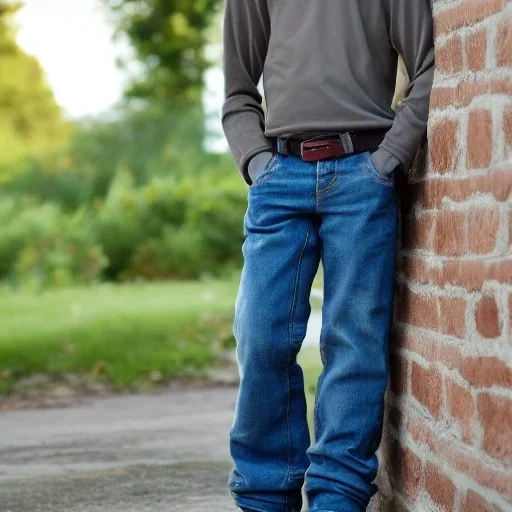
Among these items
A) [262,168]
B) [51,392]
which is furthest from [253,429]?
[51,392]

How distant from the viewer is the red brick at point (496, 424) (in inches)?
87.2

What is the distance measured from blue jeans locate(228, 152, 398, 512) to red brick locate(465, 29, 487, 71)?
1.48 feet

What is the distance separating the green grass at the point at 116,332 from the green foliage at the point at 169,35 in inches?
109

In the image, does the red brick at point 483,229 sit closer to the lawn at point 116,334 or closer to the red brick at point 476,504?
the red brick at point 476,504

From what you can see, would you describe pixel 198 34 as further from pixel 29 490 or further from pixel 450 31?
pixel 450 31

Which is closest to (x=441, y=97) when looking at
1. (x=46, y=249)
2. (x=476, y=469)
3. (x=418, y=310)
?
(x=418, y=310)

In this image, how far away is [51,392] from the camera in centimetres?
733

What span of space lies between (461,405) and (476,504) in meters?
0.23

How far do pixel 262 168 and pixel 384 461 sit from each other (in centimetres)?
93

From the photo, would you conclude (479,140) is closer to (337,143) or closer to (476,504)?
(337,143)

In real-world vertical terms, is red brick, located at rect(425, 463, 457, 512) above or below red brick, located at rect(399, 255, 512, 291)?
below

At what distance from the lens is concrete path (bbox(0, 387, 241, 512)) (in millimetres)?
3824

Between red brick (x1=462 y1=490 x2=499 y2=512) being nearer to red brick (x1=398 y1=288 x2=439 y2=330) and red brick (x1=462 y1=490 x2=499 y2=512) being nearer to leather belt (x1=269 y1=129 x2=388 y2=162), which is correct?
red brick (x1=398 y1=288 x2=439 y2=330)

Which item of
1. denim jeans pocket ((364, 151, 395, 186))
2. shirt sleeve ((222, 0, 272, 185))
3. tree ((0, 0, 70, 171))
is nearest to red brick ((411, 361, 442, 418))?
denim jeans pocket ((364, 151, 395, 186))
